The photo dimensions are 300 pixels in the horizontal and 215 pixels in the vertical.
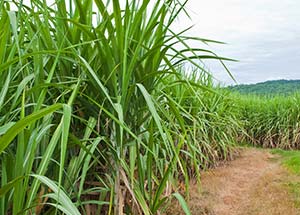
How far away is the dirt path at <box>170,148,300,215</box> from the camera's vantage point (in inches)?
102

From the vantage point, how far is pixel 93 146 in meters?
1.10

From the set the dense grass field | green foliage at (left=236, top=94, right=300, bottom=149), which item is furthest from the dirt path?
green foliage at (left=236, top=94, right=300, bottom=149)

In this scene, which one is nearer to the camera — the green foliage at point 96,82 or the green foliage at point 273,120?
the green foliage at point 96,82

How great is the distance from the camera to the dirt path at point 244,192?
8.53 feet

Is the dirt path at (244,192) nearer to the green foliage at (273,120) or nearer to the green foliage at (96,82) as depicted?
the green foliage at (96,82)

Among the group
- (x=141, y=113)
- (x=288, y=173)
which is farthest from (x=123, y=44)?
(x=288, y=173)

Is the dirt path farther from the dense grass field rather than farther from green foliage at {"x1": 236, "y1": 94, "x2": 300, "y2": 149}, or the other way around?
green foliage at {"x1": 236, "y1": 94, "x2": 300, "y2": 149}

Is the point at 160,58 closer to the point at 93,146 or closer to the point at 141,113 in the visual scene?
the point at 141,113

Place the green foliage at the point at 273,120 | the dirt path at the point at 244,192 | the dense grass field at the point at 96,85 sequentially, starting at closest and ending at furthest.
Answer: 1. the dense grass field at the point at 96,85
2. the dirt path at the point at 244,192
3. the green foliage at the point at 273,120

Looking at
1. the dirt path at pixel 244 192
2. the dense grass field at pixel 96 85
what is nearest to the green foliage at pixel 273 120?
the dirt path at pixel 244 192

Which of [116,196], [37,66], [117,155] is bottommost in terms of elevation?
[116,196]

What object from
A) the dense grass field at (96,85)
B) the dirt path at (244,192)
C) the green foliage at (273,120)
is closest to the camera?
the dense grass field at (96,85)

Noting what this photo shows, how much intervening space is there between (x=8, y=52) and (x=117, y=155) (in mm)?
450

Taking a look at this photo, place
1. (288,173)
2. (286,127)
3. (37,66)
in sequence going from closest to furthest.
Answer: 1. (37,66)
2. (288,173)
3. (286,127)
